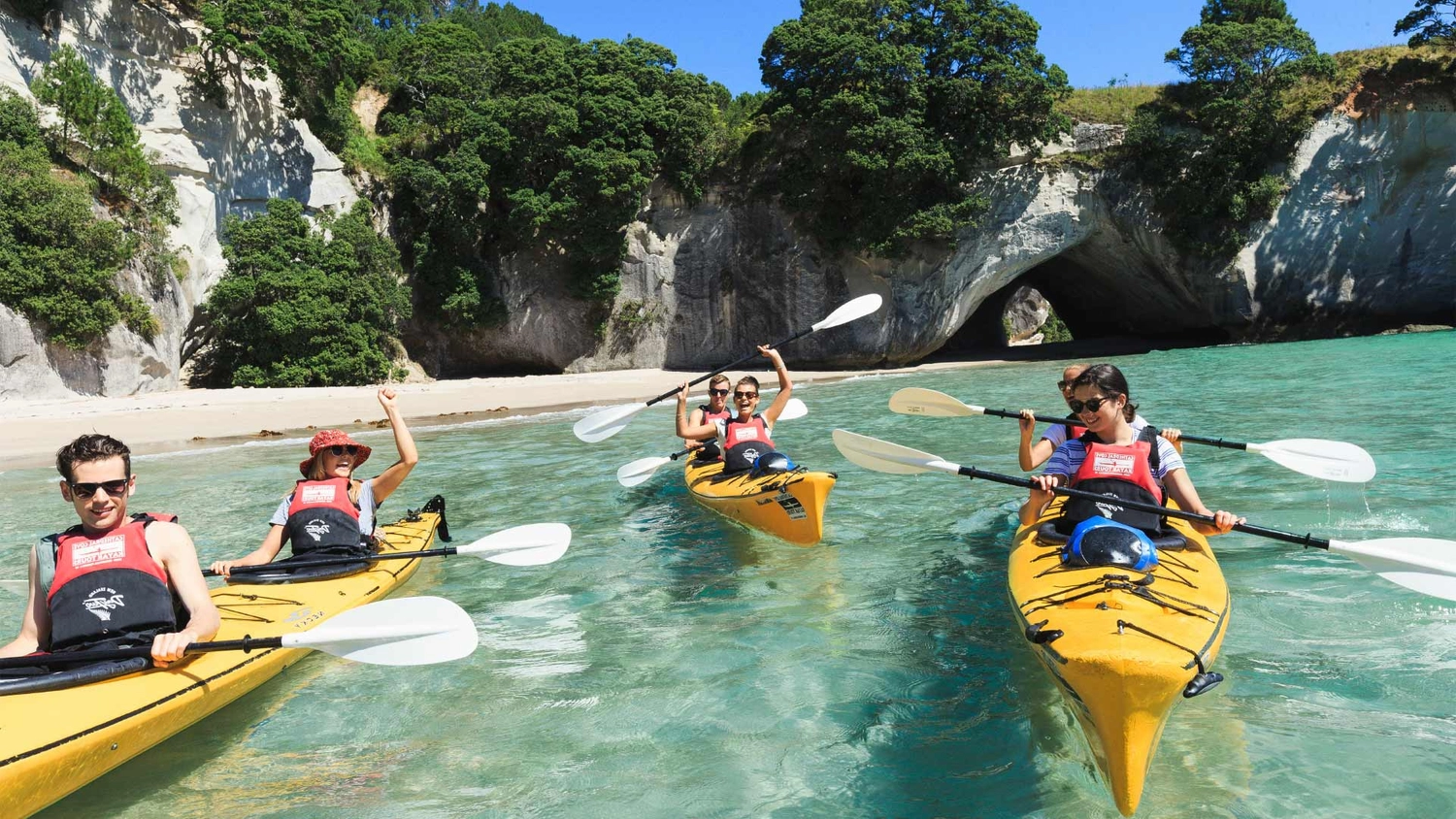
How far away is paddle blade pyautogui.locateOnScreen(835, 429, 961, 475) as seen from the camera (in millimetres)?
4719

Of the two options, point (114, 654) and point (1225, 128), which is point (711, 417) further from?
point (1225, 128)

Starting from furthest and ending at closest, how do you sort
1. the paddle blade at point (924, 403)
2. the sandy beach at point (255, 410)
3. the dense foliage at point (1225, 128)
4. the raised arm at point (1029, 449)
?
the dense foliage at point (1225, 128), the sandy beach at point (255, 410), the paddle blade at point (924, 403), the raised arm at point (1029, 449)

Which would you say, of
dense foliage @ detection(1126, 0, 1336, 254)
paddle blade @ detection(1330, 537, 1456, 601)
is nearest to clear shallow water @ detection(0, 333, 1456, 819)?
paddle blade @ detection(1330, 537, 1456, 601)

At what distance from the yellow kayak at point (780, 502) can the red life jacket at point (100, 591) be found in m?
3.52

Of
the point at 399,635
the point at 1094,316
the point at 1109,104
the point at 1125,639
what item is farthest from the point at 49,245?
the point at 1094,316

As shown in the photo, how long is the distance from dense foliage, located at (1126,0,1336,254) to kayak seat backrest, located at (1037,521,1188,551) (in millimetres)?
23909

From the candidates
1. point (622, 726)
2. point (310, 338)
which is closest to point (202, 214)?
point (310, 338)

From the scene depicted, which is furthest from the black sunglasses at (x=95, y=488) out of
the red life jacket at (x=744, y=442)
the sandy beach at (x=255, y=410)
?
the sandy beach at (x=255, y=410)

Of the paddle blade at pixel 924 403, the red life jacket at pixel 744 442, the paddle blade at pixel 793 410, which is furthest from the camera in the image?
the paddle blade at pixel 793 410

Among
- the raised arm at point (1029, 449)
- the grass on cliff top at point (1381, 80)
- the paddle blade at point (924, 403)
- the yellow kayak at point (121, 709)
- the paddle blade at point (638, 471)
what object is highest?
the grass on cliff top at point (1381, 80)

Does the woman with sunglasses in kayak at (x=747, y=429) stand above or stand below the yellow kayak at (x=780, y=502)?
above

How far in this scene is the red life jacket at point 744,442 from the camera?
22.0 feet

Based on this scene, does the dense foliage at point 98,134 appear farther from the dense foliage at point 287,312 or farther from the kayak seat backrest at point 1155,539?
the kayak seat backrest at point 1155,539

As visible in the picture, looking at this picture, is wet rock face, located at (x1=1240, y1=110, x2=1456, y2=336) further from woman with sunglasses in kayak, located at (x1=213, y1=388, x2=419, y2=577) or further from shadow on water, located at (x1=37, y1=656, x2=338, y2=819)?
shadow on water, located at (x1=37, y1=656, x2=338, y2=819)
